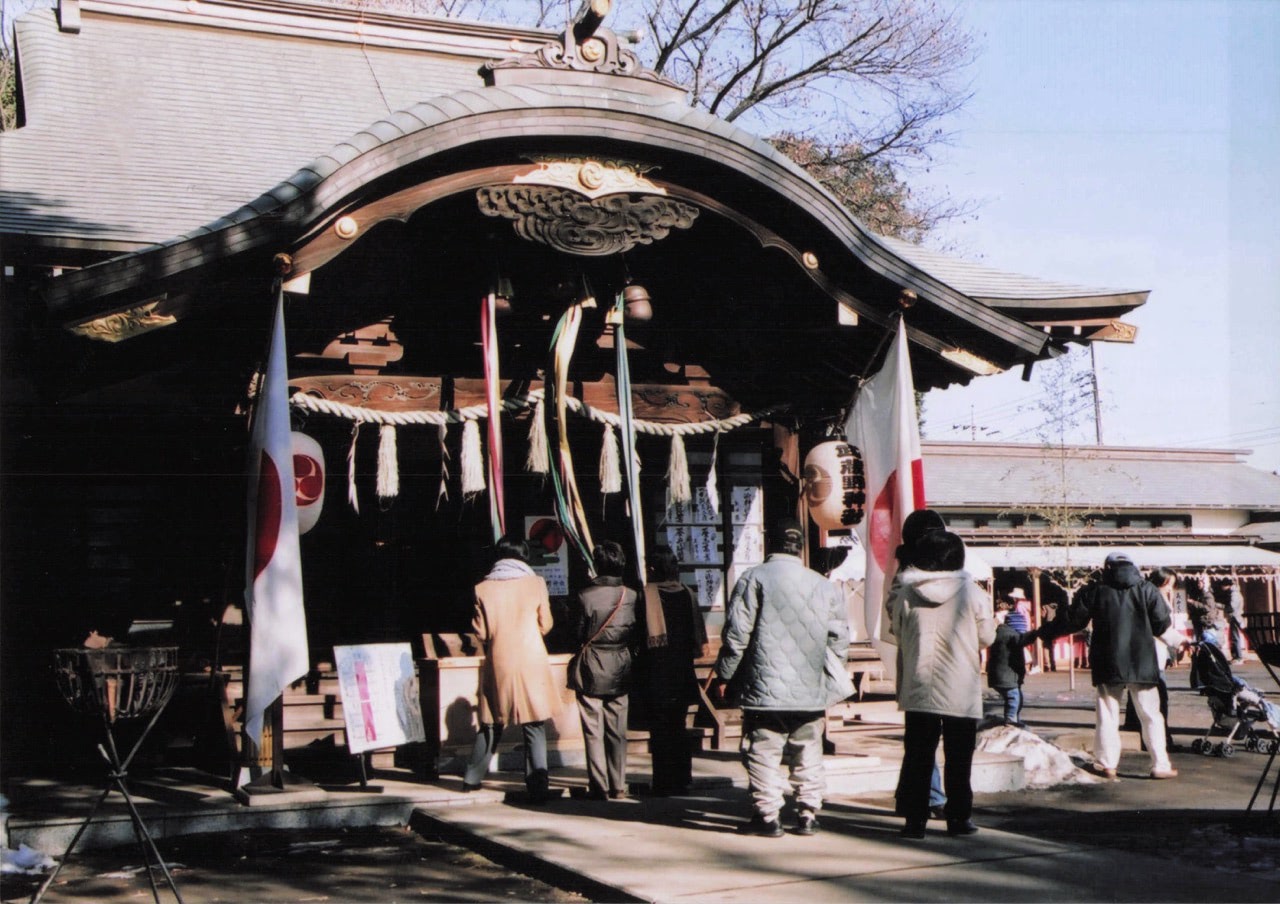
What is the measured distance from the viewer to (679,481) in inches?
428

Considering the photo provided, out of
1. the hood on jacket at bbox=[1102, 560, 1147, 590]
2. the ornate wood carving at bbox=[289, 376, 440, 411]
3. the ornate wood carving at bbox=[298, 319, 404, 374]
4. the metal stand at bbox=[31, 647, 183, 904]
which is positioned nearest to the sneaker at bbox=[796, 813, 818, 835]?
the metal stand at bbox=[31, 647, 183, 904]

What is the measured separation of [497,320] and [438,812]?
4.11 meters

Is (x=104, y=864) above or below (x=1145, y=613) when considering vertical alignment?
below

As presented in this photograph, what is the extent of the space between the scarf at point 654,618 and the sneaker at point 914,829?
2.19m

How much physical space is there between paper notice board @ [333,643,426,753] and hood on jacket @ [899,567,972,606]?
3877mm

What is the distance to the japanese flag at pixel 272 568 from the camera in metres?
8.20

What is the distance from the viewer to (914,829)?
7406 mm

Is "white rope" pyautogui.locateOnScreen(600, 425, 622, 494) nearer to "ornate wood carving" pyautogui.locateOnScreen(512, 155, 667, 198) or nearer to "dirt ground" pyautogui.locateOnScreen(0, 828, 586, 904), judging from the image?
"ornate wood carving" pyautogui.locateOnScreen(512, 155, 667, 198)

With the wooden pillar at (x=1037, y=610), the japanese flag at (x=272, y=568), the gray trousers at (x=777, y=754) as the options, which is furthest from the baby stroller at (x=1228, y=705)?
the wooden pillar at (x=1037, y=610)

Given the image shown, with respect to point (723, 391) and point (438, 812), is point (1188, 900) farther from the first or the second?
point (723, 391)

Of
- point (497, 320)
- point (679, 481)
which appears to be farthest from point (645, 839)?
point (497, 320)

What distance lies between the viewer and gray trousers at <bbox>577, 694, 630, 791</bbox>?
28.5 ft

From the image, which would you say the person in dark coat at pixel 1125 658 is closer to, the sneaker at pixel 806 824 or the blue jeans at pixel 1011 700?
the blue jeans at pixel 1011 700

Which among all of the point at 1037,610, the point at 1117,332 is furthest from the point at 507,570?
the point at 1037,610
